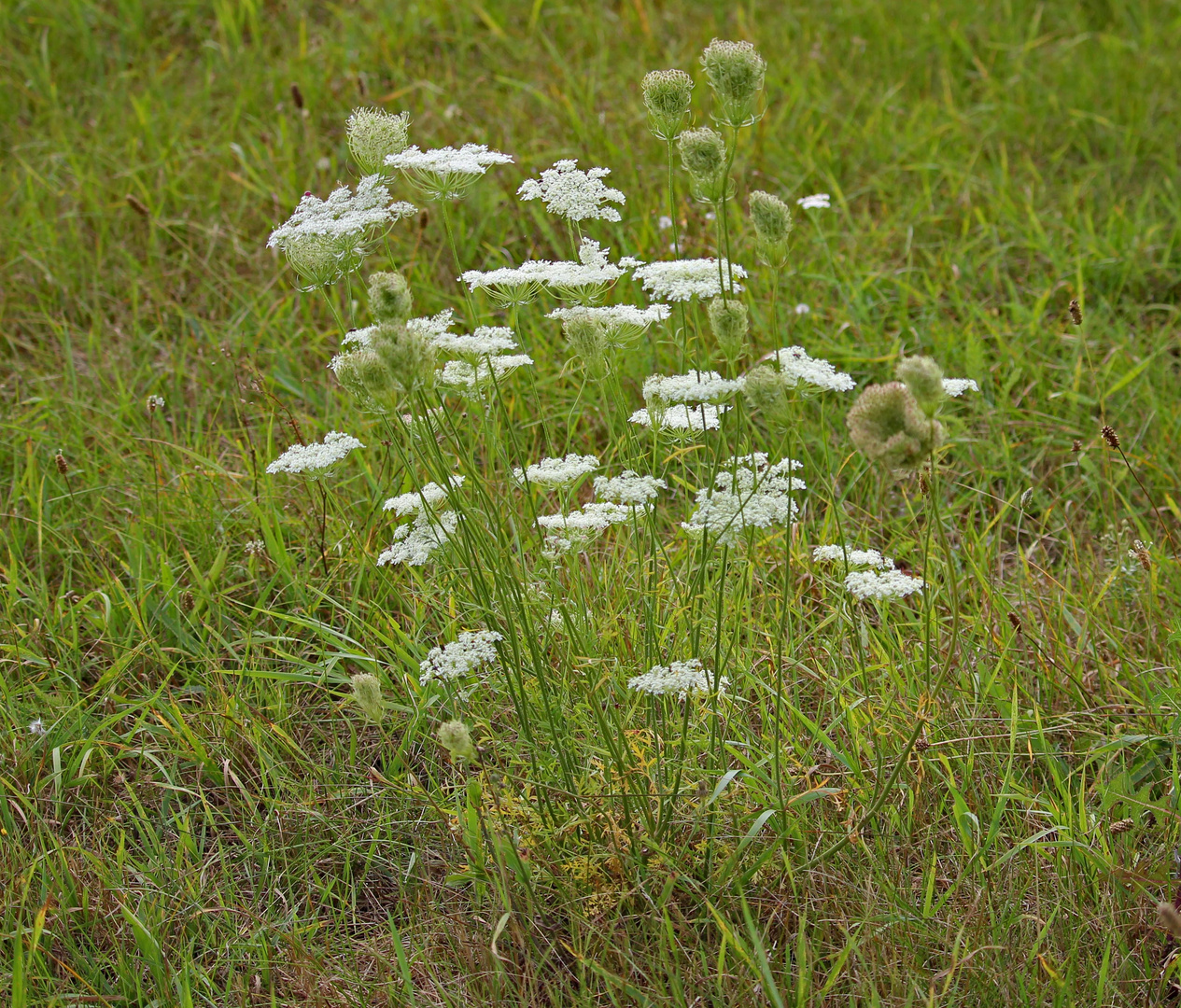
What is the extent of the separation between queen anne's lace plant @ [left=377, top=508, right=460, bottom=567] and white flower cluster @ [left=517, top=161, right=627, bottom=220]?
51 centimetres

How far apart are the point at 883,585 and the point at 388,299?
82 cm

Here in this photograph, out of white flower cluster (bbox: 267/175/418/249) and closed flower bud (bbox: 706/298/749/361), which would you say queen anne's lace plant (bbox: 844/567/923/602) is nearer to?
closed flower bud (bbox: 706/298/749/361)

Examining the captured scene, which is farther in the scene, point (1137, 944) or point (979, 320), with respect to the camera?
point (979, 320)

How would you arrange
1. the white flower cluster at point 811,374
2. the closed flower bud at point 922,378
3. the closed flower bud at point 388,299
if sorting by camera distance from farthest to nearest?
the white flower cluster at point 811,374
the closed flower bud at point 388,299
the closed flower bud at point 922,378

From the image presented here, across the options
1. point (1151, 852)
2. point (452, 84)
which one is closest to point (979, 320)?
point (1151, 852)

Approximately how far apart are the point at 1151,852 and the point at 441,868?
1.20 m

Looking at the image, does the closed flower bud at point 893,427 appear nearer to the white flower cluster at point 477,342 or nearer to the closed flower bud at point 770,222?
the closed flower bud at point 770,222

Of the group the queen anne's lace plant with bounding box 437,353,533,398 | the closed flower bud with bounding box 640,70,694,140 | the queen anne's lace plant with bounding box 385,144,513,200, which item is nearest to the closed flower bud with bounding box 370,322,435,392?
the queen anne's lace plant with bounding box 437,353,533,398

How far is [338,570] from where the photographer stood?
2541 mm

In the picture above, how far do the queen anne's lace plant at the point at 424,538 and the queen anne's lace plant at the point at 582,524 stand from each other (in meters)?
0.15

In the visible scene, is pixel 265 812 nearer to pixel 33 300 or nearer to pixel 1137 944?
pixel 1137 944

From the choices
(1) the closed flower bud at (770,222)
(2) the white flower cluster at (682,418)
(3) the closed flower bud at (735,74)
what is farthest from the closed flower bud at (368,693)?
(3) the closed flower bud at (735,74)

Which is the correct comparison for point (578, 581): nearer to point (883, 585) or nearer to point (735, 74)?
point (883, 585)

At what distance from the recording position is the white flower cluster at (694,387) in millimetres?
1533
